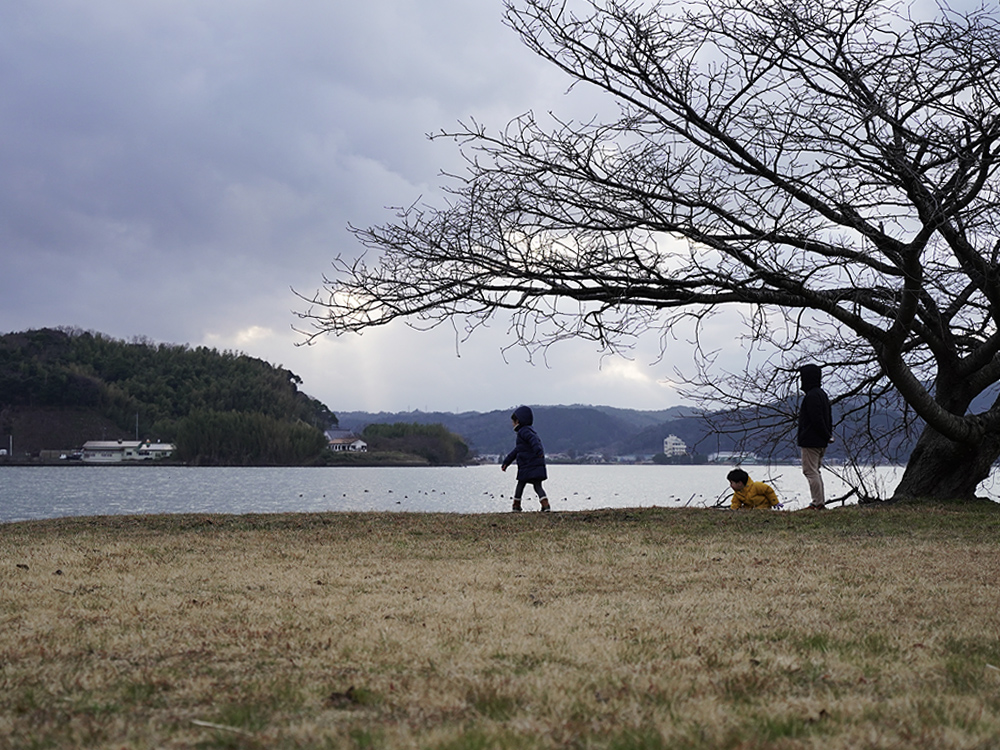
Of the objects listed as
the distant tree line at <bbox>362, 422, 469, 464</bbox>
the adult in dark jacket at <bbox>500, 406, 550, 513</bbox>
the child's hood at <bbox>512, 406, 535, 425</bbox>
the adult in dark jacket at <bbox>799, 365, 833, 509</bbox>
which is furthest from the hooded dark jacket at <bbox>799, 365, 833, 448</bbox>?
the distant tree line at <bbox>362, 422, 469, 464</bbox>

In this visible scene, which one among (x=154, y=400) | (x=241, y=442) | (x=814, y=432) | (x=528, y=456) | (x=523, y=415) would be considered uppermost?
(x=154, y=400)

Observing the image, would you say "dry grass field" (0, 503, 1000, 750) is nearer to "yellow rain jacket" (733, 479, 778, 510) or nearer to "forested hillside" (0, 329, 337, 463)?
"yellow rain jacket" (733, 479, 778, 510)

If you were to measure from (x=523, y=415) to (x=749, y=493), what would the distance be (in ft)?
12.3

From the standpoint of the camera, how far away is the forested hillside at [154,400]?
106m

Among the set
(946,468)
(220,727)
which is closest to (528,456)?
(946,468)

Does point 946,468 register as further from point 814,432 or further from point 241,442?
point 241,442

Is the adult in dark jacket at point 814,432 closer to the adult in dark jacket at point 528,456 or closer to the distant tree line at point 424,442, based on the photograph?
the adult in dark jacket at point 528,456

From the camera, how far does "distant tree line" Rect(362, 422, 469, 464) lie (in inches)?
4658

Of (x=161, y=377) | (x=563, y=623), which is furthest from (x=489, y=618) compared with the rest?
(x=161, y=377)

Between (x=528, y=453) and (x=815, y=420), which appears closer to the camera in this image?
(x=815, y=420)

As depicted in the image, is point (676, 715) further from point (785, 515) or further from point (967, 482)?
point (967, 482)

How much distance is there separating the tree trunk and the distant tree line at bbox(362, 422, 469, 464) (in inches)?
4164

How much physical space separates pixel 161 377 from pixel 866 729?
132726 mm

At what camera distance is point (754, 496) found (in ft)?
42.0
